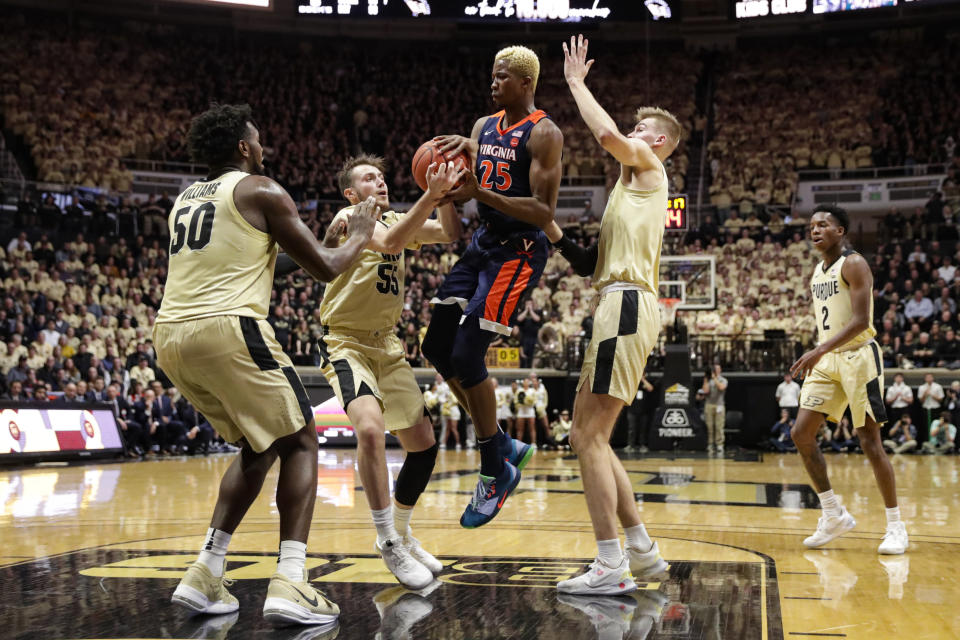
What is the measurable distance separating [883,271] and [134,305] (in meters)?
15.4

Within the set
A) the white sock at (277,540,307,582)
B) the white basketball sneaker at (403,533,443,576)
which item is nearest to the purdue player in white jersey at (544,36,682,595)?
the white basketball sneaker at (403,533,443,576)

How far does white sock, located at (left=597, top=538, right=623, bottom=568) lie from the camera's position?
4.12m

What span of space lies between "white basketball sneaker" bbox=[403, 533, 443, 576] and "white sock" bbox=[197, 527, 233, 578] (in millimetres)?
1056

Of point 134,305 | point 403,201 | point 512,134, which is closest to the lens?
point 512,134

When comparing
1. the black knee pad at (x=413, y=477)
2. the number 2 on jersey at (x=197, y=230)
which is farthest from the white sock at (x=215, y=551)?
the black knee pad at (x=413, y=477)

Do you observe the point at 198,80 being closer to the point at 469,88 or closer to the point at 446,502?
the point at 469,88

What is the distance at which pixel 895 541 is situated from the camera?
5.47m

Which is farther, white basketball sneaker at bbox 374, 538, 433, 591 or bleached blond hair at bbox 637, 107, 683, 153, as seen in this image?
bleached blond hair at bbox 637, 107, 683, 153

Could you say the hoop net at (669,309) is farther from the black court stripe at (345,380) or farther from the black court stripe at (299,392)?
the black court stripe at (299,392)

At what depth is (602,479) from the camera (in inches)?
166

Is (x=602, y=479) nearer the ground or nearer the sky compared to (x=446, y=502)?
nearer the sky

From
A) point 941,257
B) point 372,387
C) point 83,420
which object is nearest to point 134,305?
point 83,420

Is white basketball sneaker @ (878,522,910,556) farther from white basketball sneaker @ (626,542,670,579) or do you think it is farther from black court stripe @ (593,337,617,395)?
black court stripe @ (593,337,617,395)

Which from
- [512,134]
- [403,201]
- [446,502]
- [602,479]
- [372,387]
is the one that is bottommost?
[446,502]
